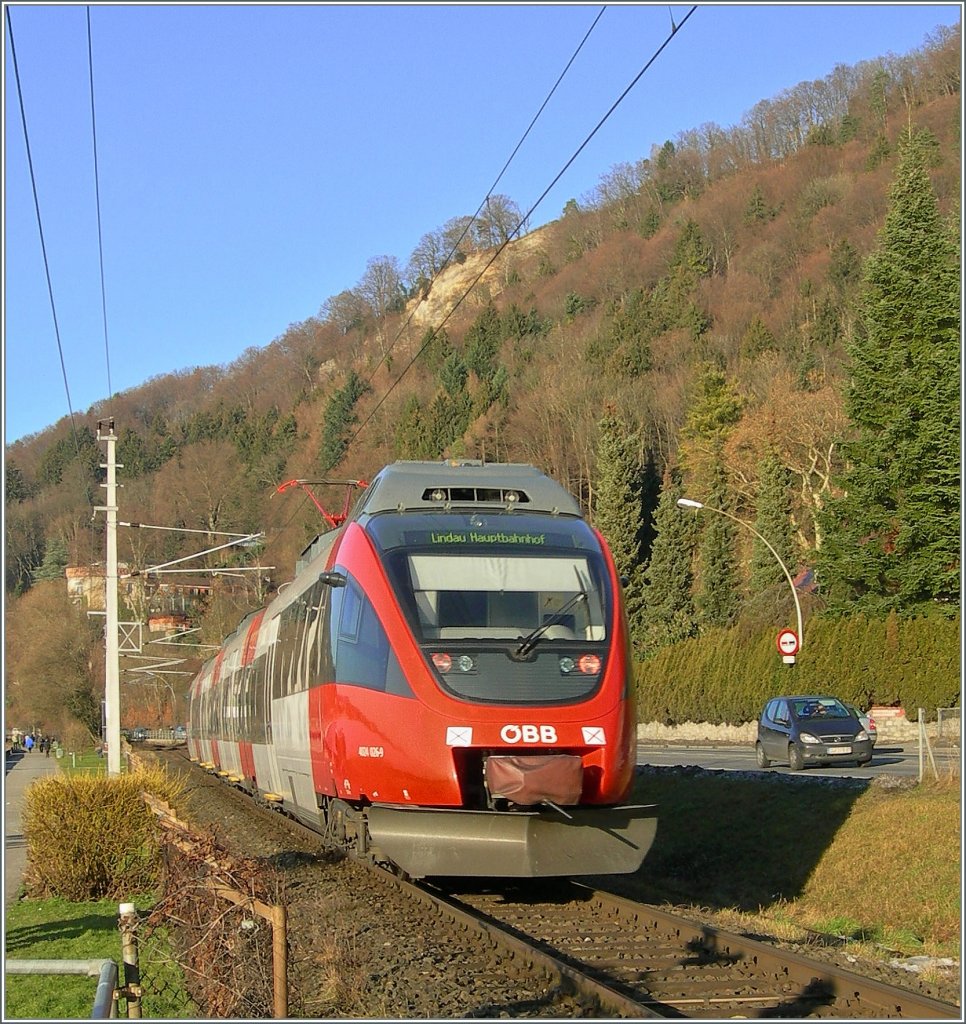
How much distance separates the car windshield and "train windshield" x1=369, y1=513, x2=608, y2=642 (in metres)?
12.9

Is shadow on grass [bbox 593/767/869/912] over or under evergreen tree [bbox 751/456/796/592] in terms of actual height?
under

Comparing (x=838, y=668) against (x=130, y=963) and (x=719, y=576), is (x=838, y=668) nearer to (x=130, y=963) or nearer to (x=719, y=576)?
(x=719, y=576)

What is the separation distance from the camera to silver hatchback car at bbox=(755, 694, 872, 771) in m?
22.9

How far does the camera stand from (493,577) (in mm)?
11359

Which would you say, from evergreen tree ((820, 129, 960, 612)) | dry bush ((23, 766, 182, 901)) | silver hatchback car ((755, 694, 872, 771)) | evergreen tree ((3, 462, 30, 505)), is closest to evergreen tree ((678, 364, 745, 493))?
evergreen tree ((820, 129, 960, 612))

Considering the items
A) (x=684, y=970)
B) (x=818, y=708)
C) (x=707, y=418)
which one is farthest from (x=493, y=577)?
(x=707, y=418)

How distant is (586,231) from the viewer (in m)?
120

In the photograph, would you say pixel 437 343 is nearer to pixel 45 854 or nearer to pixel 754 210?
pixel 754 210

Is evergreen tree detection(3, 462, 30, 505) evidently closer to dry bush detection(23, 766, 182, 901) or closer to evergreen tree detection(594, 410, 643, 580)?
evergreen tree detection(594, 410, 643, 580)

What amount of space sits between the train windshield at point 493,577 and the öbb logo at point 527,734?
82cm

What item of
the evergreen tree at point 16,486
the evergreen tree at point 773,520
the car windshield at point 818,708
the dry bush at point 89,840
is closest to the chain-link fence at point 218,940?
the dry bush at point 89,840

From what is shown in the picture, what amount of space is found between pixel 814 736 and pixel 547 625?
1336 centimetres

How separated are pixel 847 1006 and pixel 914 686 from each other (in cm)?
3127

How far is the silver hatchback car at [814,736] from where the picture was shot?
902 inches
